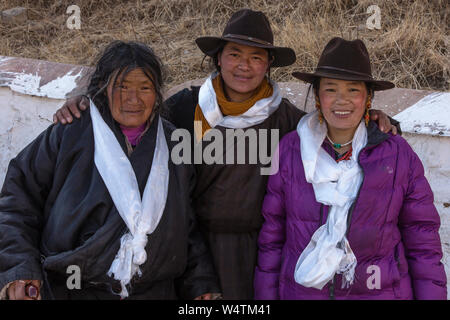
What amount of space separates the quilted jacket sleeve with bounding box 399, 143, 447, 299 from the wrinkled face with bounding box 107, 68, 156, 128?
1.25 m

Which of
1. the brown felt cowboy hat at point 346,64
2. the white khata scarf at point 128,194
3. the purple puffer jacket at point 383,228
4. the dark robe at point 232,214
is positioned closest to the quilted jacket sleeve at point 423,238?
the purple puffer jacket at point 383,228

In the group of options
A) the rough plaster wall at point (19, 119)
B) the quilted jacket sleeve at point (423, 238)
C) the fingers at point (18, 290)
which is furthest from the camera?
the rough plaster wall at point (19, 119)

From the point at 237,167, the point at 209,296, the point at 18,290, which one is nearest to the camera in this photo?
the point at 18,290

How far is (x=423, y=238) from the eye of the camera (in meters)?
2.58

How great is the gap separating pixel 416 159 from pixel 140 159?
1.25 meters

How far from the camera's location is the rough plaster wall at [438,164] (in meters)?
3.47

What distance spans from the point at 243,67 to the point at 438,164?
139cm

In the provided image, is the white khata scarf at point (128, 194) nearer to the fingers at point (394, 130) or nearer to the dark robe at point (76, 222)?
the dark robe at point (76, 222)

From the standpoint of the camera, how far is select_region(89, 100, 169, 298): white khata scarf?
250cm

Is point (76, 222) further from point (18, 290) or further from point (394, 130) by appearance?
point (394, 130)

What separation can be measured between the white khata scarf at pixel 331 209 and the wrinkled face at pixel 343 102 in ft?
0.23

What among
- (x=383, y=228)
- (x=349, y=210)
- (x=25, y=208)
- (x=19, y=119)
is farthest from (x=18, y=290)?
(x=19, y=119)

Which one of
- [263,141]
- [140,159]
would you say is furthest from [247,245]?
[140,159]

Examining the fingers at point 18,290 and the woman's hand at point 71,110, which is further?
the woman's hand at point 71,110
